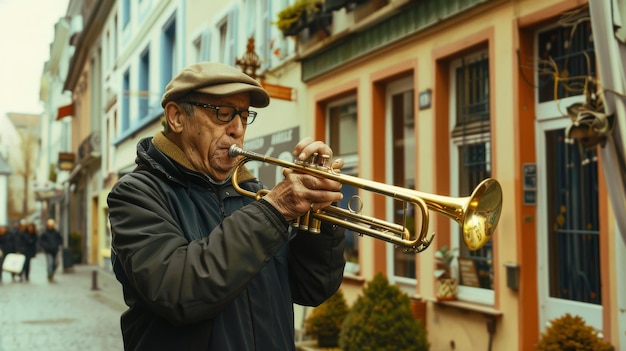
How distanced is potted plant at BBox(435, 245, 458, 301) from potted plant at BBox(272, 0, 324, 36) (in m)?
4.06

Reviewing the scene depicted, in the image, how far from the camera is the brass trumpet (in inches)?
98.9

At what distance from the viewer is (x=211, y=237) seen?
2.17m

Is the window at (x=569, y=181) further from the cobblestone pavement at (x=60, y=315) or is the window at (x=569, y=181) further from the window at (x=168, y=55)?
the window at (x=168, y=55)

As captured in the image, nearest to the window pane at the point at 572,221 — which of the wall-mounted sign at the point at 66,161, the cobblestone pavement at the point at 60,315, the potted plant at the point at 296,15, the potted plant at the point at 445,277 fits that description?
the potted plant at the point at 445,277

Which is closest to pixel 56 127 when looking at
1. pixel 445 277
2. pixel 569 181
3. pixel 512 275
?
pixel 445 277

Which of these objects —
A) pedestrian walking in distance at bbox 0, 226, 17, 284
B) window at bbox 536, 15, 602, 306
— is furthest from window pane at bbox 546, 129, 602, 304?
pedestrian walking in distance at bbox 0, 226, 17, 284

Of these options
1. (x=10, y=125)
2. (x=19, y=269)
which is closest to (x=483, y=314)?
(x=19, y=269)

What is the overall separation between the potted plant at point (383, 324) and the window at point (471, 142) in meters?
0.70

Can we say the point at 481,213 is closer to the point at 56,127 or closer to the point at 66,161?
the point at 66,161

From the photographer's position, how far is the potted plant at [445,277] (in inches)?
299

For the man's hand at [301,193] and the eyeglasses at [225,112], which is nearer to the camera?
the man's hand at [301,193]

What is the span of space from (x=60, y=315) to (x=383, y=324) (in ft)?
24.9

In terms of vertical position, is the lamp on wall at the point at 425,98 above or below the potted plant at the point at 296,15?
below

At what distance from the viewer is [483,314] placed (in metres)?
6.93
